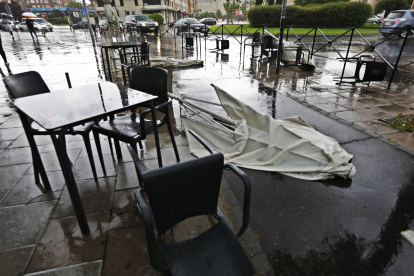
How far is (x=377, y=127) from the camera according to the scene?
3.94 m

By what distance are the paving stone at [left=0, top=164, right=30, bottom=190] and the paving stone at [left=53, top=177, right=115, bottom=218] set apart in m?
0.67

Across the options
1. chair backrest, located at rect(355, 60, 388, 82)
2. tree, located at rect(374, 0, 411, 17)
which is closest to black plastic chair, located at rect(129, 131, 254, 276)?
chair backrest, located at rect(355, 60, 388, 82)

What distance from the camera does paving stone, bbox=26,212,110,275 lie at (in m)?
1.75

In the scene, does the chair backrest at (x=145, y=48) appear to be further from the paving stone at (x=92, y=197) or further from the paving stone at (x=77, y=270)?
the paving stone at (x=77, y=270)

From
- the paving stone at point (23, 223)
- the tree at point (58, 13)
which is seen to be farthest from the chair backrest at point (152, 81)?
the tree at point (58, 13)

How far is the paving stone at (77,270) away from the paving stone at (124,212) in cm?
35

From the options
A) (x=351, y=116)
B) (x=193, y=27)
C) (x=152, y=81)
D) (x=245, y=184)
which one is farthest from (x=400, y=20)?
(x=245, y=184)

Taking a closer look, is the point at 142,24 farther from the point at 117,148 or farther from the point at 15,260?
the point at 15,260

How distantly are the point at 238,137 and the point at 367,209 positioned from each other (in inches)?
60.7

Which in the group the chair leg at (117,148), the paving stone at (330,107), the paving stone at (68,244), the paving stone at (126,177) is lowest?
the paving stone at (330,107)

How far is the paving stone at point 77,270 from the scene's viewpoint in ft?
5.45

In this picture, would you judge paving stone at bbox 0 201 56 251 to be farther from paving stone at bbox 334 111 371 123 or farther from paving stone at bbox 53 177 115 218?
paving stone at bbox 334 111 371 123

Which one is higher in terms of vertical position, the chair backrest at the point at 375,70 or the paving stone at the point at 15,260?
the chair backrest at the point at 375,70

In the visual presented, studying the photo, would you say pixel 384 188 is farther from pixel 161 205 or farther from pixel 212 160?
pixel 161 205
